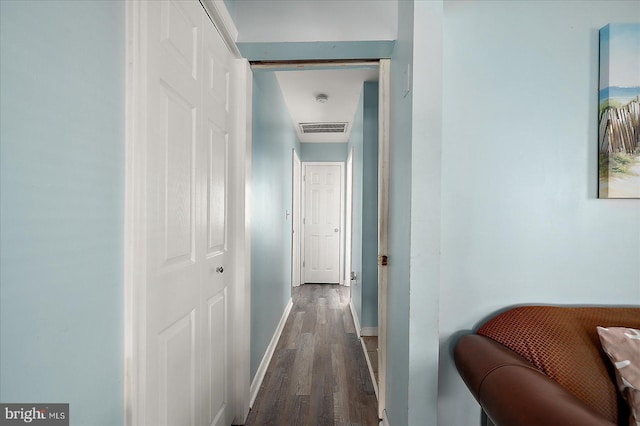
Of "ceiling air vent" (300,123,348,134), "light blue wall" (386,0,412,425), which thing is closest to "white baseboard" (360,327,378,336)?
"light blue wall" (386,0,412,425)

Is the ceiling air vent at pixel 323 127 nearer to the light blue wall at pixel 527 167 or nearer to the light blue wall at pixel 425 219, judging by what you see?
the light blue wall at pixel 527 167

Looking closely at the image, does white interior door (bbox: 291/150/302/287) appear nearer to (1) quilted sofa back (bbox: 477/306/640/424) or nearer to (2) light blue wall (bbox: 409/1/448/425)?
(2) light blue wall (bbox: 409/1/448/425)

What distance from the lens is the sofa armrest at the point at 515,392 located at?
2.41 feet

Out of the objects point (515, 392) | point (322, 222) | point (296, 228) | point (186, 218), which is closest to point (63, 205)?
point (186, 218)

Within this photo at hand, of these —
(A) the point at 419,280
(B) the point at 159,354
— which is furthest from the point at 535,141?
(B) the point at 159,354

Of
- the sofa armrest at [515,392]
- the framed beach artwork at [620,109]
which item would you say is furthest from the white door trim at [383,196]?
the framed beach artwork at [620,109]

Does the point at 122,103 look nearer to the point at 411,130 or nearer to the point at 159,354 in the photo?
the point at 159,354

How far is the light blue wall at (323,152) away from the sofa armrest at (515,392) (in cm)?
433

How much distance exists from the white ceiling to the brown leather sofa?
7.51ft

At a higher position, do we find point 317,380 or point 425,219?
point 425,219

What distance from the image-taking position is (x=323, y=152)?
5184 millimetres

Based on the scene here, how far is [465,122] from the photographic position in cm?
135

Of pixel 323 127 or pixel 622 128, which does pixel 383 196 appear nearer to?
pixel 622 128

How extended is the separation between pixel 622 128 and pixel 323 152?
4.16 meters
